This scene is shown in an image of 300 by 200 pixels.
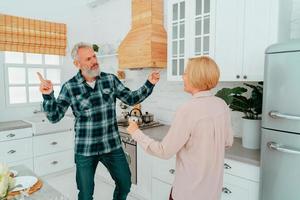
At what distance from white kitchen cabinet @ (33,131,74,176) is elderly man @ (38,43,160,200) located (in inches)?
63.8

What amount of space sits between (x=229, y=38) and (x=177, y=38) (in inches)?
23.0

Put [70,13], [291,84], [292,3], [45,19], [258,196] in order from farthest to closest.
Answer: [70,13] → [45,19] → [292,3] → [258,196] → [291,84]

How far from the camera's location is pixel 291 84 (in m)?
1.38

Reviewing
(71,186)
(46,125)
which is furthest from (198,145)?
(46,125)

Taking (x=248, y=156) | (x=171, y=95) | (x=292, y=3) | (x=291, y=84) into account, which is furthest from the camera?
(x=171, y=95)

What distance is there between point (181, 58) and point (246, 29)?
0.69 m

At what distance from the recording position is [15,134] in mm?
3004

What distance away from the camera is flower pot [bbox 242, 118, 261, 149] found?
73.9 inches

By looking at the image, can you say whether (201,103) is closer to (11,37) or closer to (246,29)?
(246,29)

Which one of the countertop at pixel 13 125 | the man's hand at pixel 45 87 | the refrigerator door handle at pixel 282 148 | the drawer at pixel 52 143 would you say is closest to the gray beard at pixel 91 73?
the man's hand at pixel 45 87

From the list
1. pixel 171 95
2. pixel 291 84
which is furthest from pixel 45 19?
pixel 291 84

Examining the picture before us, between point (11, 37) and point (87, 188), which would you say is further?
point (11, 37)

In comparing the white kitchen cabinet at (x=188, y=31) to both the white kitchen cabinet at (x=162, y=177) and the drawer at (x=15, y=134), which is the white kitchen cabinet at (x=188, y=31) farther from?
the drawer at (x=15, y=134)

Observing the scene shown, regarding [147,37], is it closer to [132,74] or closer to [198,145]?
[132,74]
